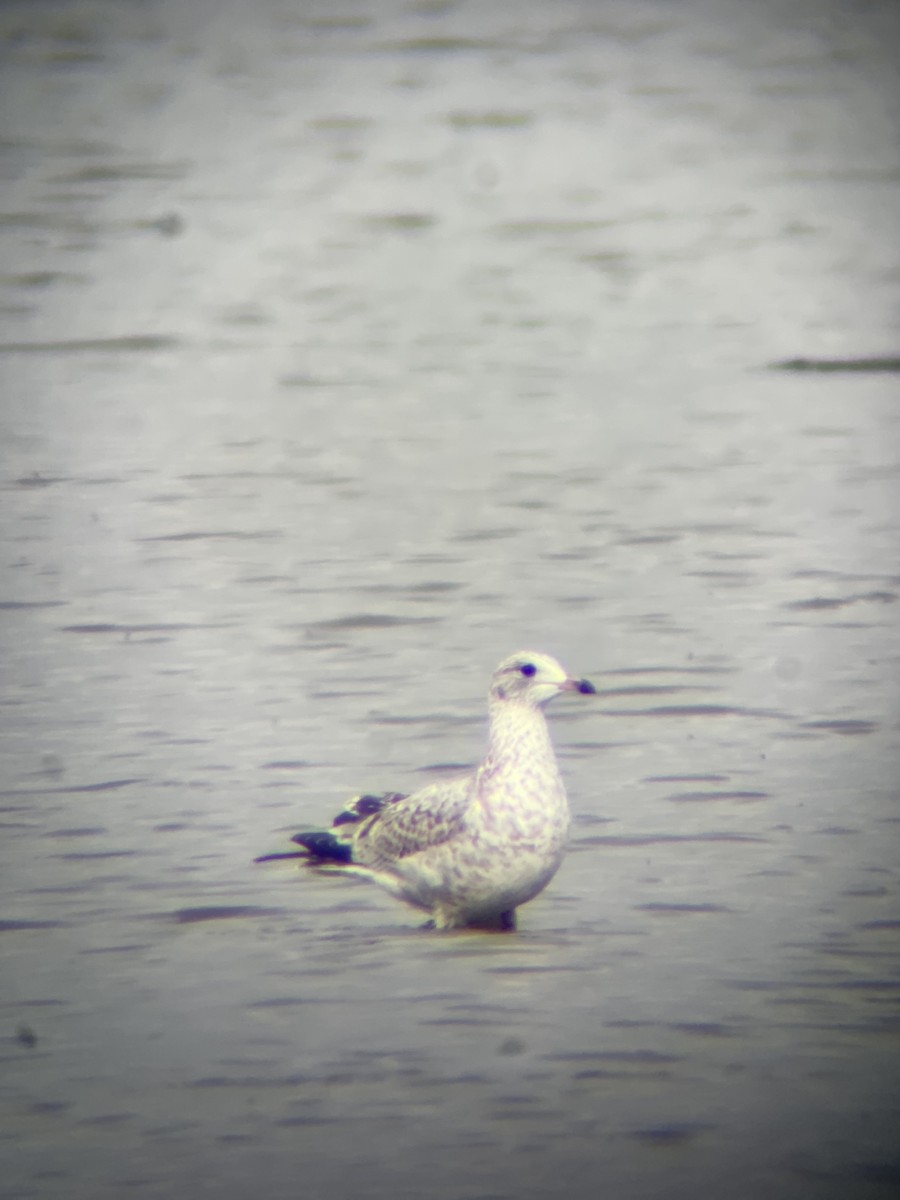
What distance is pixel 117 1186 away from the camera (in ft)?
13.2

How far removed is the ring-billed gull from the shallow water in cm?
12

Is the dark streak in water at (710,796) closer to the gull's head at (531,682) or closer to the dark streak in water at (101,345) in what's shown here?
the gull's head at (531,682)

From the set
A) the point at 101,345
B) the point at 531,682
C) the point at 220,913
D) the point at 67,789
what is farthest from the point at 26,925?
the point at 101,345

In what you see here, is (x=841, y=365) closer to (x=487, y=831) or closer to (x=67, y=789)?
(x=67, y=789)

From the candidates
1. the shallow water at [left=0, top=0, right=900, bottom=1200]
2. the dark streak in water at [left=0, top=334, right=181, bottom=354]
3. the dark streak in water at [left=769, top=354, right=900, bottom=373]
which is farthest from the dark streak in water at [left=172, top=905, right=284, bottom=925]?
the dark streak in water at [left=0, top=334, right=181, bottom=354]

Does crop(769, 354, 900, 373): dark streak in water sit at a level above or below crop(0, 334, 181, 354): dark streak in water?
below

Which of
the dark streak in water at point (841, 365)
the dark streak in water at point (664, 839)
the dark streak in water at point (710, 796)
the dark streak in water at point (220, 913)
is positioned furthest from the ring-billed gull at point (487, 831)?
the dark streak in water at point (841, 365)

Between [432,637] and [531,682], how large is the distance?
1.97 m

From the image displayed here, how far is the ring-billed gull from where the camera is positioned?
520 cm

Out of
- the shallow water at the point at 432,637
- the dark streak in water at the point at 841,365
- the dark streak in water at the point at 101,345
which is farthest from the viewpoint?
Result: the dark streak in water at the point at 101,345

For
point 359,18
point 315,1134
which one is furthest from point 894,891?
point 359,18

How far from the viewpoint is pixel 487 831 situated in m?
5.22

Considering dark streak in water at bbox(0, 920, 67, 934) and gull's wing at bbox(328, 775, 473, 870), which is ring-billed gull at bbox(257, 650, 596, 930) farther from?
dark streak in water at bbox(0, 920, 67, 934)

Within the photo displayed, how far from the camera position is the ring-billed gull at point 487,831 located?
5.20 m
